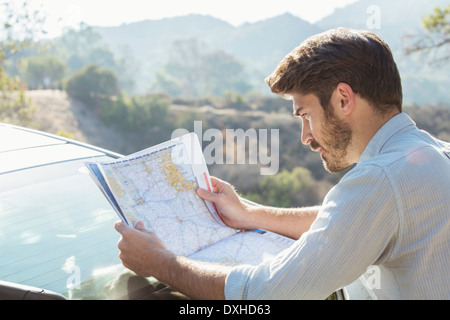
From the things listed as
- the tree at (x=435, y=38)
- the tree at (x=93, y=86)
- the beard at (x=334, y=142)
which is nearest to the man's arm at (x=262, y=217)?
the beard at (x=334, y=142)

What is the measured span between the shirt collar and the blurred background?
4.78 ft

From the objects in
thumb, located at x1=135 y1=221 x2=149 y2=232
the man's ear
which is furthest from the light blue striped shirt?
thumb, located at x1=135 y1=221 x2=149 y2=232

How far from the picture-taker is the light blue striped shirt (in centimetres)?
107

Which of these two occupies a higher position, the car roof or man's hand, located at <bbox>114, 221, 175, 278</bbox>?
the car roof

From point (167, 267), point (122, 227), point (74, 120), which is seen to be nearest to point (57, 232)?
point (122, 227)

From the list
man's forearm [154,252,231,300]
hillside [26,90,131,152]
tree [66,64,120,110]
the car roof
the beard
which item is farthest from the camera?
tree [66,64,120,110]

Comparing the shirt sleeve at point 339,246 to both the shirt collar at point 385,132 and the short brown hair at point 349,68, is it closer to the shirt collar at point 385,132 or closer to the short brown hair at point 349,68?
the shirt collar at point 385,132

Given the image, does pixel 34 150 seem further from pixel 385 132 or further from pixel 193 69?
pixel 193 69

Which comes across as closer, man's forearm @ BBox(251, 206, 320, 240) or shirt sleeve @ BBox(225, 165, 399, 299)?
shirt sleeve @ BBox(225, 165, 399, 299)

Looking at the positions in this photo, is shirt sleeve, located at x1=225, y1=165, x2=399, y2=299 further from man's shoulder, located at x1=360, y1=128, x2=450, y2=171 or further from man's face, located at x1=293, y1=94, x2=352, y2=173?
man's face, located at x1=293, y1=94, x2=352, y2=173

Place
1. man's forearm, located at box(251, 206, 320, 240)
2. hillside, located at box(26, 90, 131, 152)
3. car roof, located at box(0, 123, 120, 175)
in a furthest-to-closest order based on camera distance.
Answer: hillside, located at box(26, 90, 131, 152) < car roof, located at box(0, 123, 120, 175) < man's forearm, located at box(251, 206, 320, 240)

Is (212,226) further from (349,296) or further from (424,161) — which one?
(424,161)

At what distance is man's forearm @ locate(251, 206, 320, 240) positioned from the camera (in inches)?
63.6

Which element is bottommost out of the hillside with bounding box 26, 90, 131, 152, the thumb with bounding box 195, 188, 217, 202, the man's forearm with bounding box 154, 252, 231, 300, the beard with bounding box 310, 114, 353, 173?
the hillside with bounding box 26, 90, 131, 152
